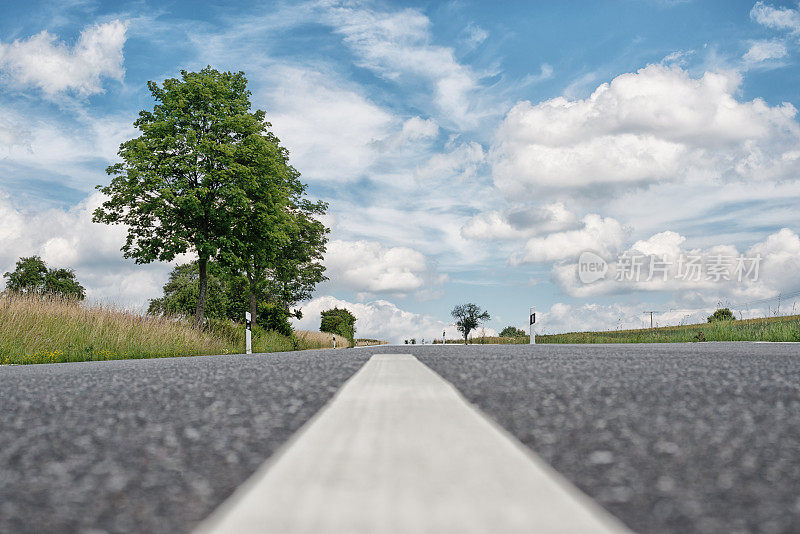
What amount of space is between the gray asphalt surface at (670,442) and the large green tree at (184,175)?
74.0 ft

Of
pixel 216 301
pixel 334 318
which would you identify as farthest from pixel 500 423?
pixel 334 318

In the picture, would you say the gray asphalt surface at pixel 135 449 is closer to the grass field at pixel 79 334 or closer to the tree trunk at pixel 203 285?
the grass field at pixel 79 334

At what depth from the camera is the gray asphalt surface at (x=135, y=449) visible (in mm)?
1048

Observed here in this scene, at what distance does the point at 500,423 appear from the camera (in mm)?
1984

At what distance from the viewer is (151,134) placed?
81.1 feet

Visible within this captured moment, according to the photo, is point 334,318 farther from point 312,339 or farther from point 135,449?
point 135,449

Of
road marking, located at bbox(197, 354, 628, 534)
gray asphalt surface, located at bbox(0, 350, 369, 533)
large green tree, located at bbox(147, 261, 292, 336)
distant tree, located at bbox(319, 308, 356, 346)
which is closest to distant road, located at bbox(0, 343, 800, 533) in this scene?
gray asphalt surface, located at bbox(0, 350, 369, 533)

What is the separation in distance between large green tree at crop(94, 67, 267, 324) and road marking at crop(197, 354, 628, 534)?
23.4 meters

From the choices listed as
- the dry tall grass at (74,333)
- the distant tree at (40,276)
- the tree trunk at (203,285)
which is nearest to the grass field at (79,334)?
the dry tall grass at (74,333)

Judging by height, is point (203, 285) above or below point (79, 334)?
above

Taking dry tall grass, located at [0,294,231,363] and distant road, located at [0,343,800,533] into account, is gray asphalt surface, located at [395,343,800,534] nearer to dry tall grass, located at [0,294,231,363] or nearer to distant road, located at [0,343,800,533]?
distant road, located at [0,343,800,533]

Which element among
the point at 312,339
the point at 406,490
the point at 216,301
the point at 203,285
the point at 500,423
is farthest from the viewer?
the point at 216,301

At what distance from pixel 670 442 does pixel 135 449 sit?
147cm

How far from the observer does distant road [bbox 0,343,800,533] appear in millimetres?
1046
